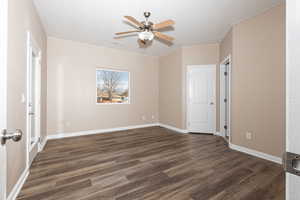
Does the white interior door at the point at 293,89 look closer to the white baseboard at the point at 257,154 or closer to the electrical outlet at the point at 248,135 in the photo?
the white baseboard at the point at 257,154

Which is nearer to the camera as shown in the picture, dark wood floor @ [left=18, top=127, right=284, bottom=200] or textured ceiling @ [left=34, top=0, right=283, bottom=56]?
dark wood floor @ [left=18, top=127, right=284, bottom=200]

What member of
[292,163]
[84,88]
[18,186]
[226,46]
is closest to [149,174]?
[18,186]

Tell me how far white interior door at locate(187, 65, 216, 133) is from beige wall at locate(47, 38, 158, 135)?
1.84 metres

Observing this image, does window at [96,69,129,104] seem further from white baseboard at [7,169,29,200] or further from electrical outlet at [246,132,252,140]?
electrical outlet at [246,132,252,140]

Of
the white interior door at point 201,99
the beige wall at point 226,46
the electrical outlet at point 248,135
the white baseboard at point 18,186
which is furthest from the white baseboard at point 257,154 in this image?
the white baseboard at point 18,186

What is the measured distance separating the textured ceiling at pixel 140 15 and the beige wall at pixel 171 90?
113cm

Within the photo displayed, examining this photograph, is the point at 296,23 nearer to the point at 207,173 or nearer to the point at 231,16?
the point at 207,173

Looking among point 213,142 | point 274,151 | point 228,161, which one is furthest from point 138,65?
point 274,151

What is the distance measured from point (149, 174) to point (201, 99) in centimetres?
305

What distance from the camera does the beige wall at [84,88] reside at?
374cm

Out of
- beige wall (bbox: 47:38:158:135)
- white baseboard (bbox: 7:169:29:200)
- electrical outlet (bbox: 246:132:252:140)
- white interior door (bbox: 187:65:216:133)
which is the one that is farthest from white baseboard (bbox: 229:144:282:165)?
white baseboard (bbox: 7:169:29:200)

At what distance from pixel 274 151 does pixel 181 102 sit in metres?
2.54

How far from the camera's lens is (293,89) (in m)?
0.43

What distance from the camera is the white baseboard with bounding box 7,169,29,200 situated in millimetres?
1469
